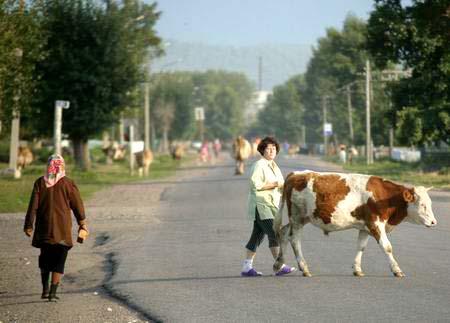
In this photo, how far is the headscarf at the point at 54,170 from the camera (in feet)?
39.5

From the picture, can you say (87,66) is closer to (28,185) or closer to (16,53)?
(16,53)

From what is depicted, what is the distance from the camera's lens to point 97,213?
2580 centimetres

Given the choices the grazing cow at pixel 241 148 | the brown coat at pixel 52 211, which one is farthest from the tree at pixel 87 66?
the brown coat at pixel 52 211

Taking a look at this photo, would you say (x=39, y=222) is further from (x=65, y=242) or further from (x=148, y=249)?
(x=148, y=249)

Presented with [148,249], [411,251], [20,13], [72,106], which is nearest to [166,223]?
[148,249]

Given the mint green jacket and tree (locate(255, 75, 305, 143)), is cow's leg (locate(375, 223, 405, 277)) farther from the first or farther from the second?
tree (locate(255, 75, 305, 143))

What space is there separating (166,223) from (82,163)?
103ft

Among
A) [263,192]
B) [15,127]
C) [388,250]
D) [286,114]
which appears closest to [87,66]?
[15,127]

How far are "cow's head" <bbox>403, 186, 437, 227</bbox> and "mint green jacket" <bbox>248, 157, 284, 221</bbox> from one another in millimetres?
1592

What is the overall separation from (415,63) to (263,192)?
108ft

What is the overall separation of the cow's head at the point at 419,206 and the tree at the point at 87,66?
127 feet

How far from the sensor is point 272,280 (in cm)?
1289

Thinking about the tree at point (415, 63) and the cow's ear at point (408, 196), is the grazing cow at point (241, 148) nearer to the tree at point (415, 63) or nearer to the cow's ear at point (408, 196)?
the tree at point (415, 63)

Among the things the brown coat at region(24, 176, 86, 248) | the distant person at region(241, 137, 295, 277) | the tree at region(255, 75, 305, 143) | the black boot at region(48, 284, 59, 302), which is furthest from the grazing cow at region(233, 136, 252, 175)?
the tree at region(255, 75, 305, 143)
